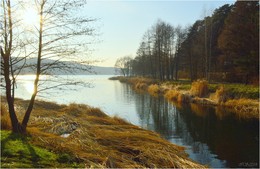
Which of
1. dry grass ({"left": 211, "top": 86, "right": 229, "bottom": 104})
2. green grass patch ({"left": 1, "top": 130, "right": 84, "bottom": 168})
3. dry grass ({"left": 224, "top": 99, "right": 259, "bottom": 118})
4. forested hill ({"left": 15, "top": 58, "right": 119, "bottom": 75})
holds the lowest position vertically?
dry grass ({"left": 224, "top": 99, "right": 259, "bottom": 118})

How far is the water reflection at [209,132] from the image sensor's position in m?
10.6

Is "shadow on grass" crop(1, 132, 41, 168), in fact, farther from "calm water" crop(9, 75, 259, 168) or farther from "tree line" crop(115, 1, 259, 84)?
"tree line" crop(115, 1, 259, 84)

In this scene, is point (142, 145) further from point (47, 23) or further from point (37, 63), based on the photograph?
point (47, 23)

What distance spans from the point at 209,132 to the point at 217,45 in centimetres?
2856

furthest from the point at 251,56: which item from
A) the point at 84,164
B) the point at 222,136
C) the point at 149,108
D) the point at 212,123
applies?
the point at 84,164

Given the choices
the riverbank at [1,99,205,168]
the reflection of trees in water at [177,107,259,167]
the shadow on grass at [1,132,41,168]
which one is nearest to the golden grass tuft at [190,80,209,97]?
the reflection of trees in water at [177,107,259,167]

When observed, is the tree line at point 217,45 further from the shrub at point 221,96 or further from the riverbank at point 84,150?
the riverbank at point 84,150

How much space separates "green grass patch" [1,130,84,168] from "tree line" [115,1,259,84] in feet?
83.7

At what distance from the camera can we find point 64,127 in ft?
34.8

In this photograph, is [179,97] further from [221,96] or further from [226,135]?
[226,135]

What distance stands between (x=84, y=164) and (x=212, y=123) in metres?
12.2

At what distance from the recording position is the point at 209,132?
1480cm

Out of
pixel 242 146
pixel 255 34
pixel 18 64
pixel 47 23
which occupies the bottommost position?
pixel 242 146

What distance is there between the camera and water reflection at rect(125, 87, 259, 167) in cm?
1063
